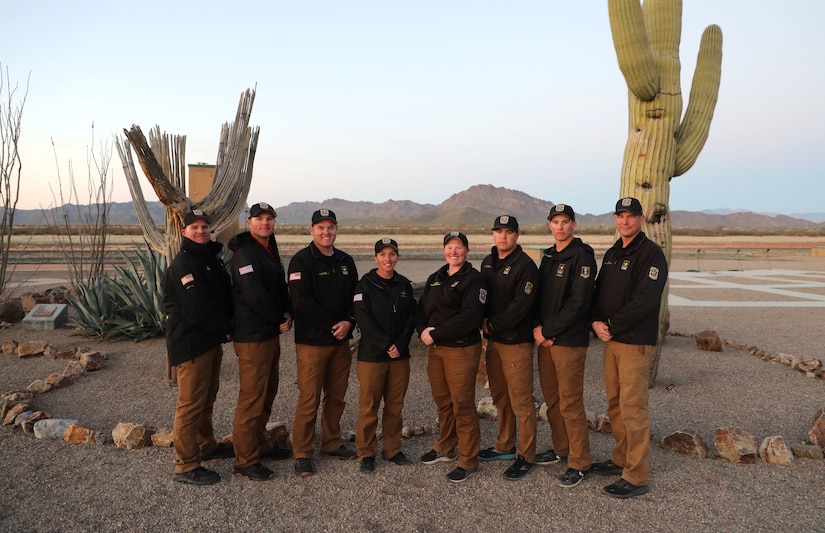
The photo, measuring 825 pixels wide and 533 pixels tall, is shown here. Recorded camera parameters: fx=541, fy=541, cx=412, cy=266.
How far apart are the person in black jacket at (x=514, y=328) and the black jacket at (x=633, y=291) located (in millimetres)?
541

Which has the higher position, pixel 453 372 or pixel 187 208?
pixel 187 208

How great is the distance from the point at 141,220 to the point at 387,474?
510 centimetres

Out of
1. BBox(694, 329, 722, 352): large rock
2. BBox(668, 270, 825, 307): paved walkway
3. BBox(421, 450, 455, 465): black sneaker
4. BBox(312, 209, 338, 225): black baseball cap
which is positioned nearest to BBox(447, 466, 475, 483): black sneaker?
BBox(421, 450, 455, 465): black sneaker

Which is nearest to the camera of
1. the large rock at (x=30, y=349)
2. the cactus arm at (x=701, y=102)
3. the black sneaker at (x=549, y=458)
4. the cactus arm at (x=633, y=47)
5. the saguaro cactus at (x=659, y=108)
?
the black sneaker at (x=549, y=458)

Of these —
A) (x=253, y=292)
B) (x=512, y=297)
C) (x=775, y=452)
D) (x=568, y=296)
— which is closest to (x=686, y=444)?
(x=775, y=452)

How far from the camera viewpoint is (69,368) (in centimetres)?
676

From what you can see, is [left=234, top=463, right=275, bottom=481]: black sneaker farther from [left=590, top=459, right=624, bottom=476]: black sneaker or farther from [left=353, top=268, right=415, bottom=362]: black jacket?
[left=590, top=459, right=624, bottom=476]: black sneaker

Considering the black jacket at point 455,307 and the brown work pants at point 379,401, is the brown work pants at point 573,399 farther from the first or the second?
the brown work pants at point 379,401

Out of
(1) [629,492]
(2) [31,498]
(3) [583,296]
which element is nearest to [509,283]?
(3) [583,296]

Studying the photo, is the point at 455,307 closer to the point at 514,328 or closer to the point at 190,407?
the point at 514,328

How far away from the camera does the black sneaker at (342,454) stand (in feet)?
14.3

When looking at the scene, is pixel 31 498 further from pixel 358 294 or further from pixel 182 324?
pixel 358 294

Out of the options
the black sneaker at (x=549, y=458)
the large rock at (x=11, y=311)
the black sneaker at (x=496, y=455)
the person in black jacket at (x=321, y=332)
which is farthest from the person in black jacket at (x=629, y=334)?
the large rock at (x=11, y=311)

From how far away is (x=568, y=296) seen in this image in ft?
13.4
